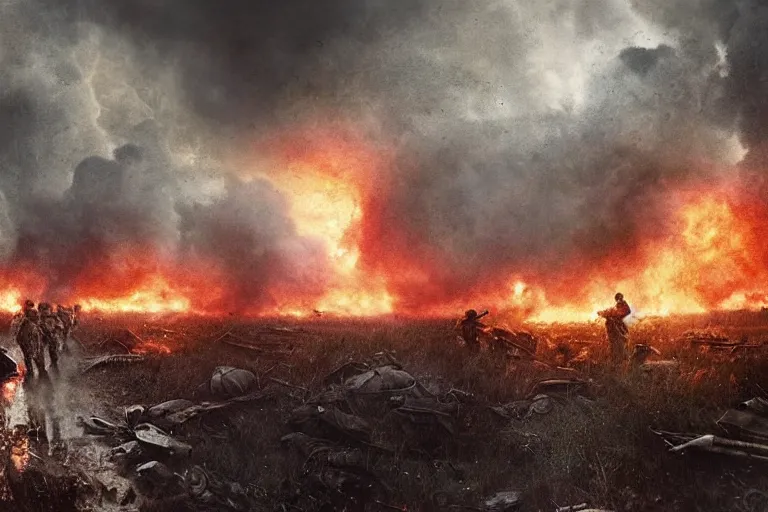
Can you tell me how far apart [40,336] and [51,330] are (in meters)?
0.23

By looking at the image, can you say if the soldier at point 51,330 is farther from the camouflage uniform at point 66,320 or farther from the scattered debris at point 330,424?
the scattered debris at point 330,424

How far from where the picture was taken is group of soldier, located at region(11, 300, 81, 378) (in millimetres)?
10891

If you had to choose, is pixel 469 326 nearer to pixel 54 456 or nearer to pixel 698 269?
pixel 698 269

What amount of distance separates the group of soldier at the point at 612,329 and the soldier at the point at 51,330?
893 cm

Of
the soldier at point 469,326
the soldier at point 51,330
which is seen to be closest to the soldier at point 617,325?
the soldier at point 469,326

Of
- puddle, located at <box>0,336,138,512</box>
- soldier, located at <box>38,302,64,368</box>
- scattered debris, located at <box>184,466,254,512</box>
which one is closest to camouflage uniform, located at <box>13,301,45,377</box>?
soldier, located at <box>38,302,64,368</box>

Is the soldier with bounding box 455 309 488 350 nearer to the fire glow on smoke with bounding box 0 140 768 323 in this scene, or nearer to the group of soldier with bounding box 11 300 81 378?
the fire glow on smoke with bounding box 0 140 768 323

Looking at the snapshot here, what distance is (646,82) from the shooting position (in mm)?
12609

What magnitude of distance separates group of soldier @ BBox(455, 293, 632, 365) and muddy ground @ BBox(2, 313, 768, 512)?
0.36m

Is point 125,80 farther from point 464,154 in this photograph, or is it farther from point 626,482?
point 626,482

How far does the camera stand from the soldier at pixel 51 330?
11.0m

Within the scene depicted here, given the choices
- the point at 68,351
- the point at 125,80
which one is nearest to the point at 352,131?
the point at 125,80

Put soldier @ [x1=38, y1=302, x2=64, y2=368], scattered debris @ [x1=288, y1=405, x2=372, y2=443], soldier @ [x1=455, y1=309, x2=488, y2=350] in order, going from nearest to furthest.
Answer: scattered debris @ [x1=288, y1=405, x2=372, y2=443]
soldier @ [x1=38, y1=302, x2=64, y2=368]
soldier @ [x1=455, y1=309, x2=488, y2=350]

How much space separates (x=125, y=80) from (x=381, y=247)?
7.74 meters
